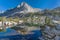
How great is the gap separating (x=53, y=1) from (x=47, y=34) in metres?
0.80

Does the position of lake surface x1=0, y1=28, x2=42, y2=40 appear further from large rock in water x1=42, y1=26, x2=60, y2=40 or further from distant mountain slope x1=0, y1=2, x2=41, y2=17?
distant mountain slope x1=0, y1=2, x2=41, y2=17

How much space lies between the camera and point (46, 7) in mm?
3684

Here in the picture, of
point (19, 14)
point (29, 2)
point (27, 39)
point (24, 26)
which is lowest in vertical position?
point (27, 39)

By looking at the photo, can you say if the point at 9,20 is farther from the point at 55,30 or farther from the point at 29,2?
the point at 55,30

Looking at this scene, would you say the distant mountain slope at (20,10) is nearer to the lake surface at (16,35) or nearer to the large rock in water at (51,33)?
the lake surface at (16,35)

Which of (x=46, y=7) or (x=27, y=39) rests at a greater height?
(x=46, y=7)

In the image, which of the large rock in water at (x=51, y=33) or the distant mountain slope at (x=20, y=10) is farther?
the distant mountain slope at (x=20, y=10)

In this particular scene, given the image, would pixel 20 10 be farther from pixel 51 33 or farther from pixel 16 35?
pixel 51 33

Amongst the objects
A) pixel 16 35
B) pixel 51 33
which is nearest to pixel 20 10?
pixel 16 35

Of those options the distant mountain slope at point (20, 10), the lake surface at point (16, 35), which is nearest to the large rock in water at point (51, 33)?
the lake surface at point (16, 35)

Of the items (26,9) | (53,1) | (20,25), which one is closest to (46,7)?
(53,1)

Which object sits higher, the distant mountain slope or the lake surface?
the distant mountain slope

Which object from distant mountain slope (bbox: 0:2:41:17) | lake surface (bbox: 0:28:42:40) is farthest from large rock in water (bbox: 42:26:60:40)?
distant mountain slope (bbox: 0:2:41:17)

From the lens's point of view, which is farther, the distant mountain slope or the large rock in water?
the distant mountain slope
